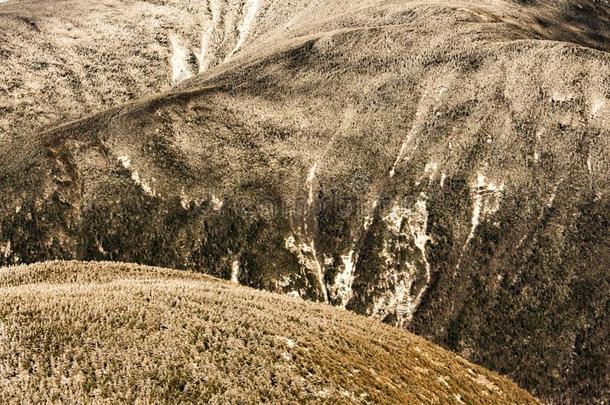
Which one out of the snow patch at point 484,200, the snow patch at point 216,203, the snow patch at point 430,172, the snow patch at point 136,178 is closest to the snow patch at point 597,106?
the snow patch at point 484,200

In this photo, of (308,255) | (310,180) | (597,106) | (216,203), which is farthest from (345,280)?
(597,106)

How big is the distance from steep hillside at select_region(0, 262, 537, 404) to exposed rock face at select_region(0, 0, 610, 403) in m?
102

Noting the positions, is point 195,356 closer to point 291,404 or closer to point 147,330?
point 147,330

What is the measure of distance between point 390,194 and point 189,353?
130 meters

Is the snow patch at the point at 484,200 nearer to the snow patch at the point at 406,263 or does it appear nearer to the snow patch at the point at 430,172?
the snow patch at the point at 430,172

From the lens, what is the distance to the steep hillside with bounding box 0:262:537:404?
22.8 metres

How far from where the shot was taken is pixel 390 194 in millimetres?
152000

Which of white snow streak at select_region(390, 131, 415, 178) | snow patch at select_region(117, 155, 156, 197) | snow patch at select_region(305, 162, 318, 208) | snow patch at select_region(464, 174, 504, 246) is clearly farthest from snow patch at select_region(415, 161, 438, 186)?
snow patch at select_region(117, 155, 156, 197)

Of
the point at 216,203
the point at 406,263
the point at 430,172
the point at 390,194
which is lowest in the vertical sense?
the point at 216,203

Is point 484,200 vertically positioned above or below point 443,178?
below

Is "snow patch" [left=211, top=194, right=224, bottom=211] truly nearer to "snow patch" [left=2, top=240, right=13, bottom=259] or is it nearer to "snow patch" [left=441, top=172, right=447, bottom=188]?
"snow patch" [left=2, top=240, right=13, bottom=259]

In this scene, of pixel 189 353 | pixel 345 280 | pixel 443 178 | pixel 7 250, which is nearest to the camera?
pixel 189 353

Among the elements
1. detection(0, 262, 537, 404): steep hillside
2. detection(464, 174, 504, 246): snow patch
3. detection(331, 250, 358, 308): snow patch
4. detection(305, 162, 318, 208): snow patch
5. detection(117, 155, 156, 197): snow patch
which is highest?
detection(0, 262, 537, 404): steep hillside

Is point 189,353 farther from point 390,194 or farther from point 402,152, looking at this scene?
point 402,152
